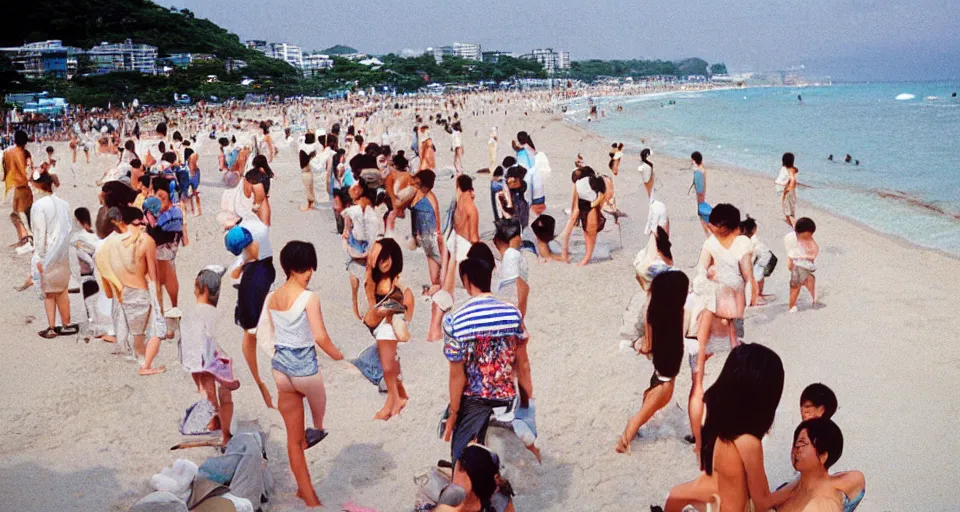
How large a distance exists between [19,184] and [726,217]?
10.5 m

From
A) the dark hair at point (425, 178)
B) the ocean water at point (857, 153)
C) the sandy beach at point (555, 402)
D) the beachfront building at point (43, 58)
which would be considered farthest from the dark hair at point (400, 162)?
the beachfront building at point (43, 58)

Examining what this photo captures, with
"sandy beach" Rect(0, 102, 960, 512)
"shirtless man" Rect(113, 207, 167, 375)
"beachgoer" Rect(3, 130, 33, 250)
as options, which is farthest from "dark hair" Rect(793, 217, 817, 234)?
"beachgoer" Rect(3, 130, 33, 250)

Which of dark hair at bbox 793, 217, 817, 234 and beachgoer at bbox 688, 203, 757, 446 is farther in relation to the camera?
dark hair at bbox 793, 217, 817, 234

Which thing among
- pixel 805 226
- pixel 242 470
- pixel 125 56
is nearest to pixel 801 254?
→ pixel 805 226

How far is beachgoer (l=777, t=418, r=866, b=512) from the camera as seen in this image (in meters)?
3.18

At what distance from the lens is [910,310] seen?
8.23 metres

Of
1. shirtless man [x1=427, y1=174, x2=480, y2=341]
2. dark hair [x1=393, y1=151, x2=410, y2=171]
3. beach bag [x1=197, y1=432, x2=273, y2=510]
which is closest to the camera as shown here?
beach bag [x1=197, y1=432, x2=273, y2=510]

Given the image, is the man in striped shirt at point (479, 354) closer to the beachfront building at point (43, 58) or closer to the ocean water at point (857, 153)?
the ocean water at point (857, 153)

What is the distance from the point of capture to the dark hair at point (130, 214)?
21.2ft

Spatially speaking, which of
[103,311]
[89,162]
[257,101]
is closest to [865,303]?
[103,311]

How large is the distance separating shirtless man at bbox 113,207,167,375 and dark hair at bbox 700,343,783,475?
5.17 meters

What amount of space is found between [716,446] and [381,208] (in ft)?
36.0

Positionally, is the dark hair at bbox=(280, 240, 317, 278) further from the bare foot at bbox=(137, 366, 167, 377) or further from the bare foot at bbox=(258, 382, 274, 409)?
the bare foot at bbox=(137, 366, 167, 377)

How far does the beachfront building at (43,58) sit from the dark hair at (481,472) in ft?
225
